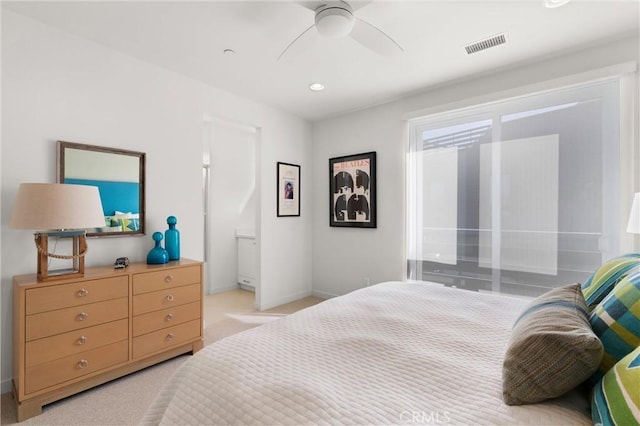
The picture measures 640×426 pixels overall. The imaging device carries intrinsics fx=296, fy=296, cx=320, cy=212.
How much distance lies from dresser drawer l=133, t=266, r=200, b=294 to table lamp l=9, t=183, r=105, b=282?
1.22ft

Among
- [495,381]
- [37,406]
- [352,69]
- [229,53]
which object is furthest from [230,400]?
[352,69]

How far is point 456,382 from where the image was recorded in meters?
0.98

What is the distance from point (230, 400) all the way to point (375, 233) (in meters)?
3.17

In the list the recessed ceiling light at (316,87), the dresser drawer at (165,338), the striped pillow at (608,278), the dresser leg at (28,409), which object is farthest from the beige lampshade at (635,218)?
the dresser leg at (28,409)

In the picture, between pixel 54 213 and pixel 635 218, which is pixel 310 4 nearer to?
pixel 54 213

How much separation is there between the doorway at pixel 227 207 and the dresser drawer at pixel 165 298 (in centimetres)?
203

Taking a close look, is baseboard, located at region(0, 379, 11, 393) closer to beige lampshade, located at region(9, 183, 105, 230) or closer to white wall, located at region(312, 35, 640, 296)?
beige lampshade, located at region(9, 183, 105, 230)

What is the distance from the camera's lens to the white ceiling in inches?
79.8

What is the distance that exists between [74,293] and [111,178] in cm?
100

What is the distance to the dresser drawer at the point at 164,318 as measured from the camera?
7.53 ft

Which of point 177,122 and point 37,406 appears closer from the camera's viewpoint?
point 37,406

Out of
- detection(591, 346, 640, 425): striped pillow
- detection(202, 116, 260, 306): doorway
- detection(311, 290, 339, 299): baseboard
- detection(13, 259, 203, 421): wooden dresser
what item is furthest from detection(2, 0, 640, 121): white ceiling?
detection(311, 290, 339, 299): baseboard

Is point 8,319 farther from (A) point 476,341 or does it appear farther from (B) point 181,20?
(A) point 476,341

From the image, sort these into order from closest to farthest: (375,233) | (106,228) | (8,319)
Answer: (8,319) → (106,228) → (375,233)
